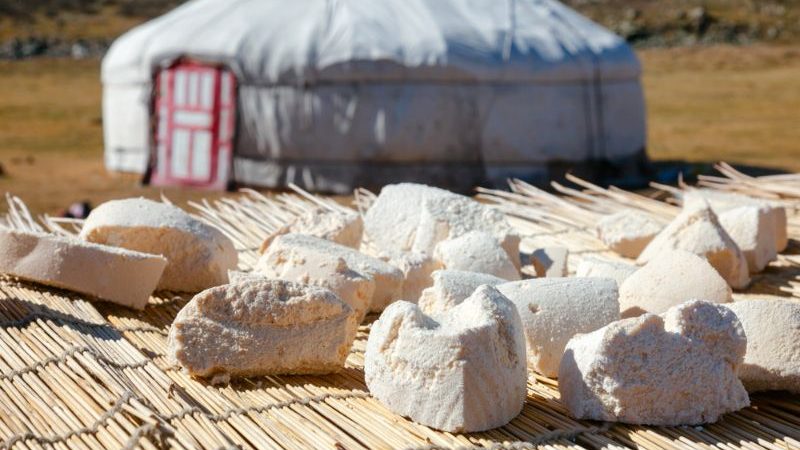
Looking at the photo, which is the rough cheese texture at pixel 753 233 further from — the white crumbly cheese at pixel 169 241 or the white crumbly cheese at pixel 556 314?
the white crumbly cheese at pixel 169 241

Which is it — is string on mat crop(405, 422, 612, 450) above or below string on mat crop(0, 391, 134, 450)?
below

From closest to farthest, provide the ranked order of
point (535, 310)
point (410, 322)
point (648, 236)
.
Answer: point (410, 322), point (535, 310), point (648, 236)

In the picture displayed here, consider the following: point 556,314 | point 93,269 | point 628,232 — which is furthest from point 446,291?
point 628,232

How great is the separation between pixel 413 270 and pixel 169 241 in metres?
0.57

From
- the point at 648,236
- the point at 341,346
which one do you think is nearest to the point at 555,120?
the point at 648,236

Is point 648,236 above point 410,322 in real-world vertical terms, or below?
below

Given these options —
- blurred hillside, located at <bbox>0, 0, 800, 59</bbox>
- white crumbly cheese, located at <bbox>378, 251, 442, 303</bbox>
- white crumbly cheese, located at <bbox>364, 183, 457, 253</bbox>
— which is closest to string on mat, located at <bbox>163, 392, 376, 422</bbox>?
white crumbly cheese, located at <bbox>378, 251, 442, 303</bbox>

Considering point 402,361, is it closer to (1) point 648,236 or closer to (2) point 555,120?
(1) point 648,236

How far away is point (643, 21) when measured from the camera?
21312 millimetres

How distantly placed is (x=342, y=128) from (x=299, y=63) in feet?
1.65

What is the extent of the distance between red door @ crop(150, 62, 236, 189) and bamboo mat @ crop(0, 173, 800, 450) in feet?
17.7

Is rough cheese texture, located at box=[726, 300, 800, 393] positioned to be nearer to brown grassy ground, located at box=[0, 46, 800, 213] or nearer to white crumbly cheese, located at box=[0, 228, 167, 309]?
white crumbly cheese, located at box=[0, 228, 167, 309]

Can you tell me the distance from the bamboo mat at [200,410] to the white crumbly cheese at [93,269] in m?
0.07

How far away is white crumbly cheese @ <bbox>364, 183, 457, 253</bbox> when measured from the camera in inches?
111
